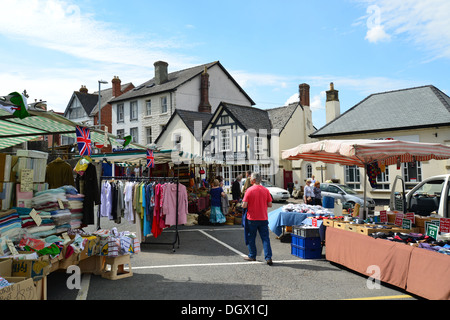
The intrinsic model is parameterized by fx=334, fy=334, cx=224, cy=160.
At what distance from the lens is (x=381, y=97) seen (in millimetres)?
24703

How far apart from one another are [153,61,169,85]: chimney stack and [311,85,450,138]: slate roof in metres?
18.5

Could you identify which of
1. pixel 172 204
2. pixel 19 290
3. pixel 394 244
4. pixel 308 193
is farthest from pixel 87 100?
pixel 394 244

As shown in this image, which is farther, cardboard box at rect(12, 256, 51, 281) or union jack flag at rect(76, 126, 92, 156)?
union jack flag at rect(76, 126, 92, 156)

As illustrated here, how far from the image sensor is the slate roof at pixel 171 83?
1280 inches

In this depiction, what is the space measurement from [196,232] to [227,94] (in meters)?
26.1

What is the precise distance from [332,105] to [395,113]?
16.0ft

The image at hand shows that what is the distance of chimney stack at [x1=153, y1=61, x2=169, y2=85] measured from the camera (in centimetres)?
3516

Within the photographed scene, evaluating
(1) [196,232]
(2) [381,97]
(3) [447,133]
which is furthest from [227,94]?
(1) [196,232]

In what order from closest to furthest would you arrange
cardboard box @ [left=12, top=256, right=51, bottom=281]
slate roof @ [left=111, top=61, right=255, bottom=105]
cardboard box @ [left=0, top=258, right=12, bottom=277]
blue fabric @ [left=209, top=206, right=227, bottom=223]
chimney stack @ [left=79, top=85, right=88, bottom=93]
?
1. cardboard box @ [left=0, top=258, right=12, bottom=277]
2. cardboard box @ [left=12, top=256, right=51, bottom=281]
3. blue fabric @ [left=209, top=206, right=227, bottom=223]
4. slate roof @ [left=111, top=61, right=255, bottom=105]
5. chimney stack @ [left=79, top=85, right=88, bottom=93]

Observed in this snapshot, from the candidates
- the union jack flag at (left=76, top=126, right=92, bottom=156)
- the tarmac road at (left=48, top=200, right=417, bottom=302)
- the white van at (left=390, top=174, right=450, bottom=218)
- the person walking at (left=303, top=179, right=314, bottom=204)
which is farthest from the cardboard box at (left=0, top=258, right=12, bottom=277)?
the person walking at (left=303, top=179, right=314, bottom=204)

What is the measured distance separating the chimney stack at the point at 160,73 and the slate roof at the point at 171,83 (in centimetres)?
52

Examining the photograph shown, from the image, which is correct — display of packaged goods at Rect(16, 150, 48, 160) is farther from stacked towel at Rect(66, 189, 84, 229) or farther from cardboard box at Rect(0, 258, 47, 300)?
cardboard box at Rect(0, 258, 47, 300)

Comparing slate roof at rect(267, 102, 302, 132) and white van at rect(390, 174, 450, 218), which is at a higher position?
slate roof at rect(267, 102, 302, 132)

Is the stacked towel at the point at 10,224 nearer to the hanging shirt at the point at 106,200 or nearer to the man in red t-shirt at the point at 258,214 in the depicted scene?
the hanging shirt at the point at 106,200
